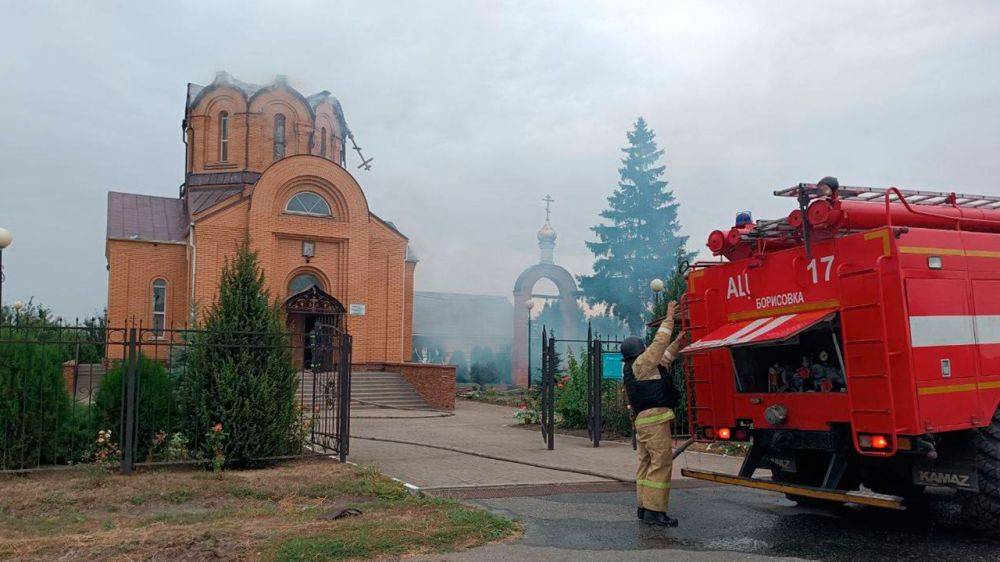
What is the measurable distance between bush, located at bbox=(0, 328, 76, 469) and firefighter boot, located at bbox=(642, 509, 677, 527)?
7.05 metres

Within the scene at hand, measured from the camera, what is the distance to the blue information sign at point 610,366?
1341 centimetres

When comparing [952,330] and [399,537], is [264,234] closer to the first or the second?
[399,537]

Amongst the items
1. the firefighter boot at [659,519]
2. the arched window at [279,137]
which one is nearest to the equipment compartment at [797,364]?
the firefighter boot at [659,519]

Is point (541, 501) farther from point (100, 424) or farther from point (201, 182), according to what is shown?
point (201, 182)

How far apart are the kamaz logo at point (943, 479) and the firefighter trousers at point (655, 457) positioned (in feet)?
6.82

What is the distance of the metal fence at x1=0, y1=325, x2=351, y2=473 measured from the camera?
9.34 meters

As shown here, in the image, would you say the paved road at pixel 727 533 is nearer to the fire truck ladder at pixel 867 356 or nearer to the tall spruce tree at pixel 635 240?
the fire truck ladder at pixel 867 356

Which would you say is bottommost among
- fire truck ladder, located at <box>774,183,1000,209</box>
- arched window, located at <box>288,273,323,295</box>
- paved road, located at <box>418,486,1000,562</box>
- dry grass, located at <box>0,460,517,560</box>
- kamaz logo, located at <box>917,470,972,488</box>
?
paved road, located at <box>418,486,1000,562</box>

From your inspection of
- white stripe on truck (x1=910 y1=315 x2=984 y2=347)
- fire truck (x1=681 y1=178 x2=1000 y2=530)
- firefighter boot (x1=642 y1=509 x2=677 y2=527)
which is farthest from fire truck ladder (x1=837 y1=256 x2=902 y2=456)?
firefighter boot (x1=642 y1=509 x2=677 y2=527)

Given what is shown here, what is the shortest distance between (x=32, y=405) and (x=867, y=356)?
9120 mm

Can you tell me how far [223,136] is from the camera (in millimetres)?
34594

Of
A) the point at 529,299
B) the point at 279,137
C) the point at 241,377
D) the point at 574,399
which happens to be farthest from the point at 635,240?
the point at 241,377

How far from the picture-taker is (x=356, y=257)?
31250 millimetres

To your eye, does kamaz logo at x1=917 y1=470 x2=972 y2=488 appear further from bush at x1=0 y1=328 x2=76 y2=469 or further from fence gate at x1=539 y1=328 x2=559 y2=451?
bush at x1=0 y1=328 x2=76 y2=469
